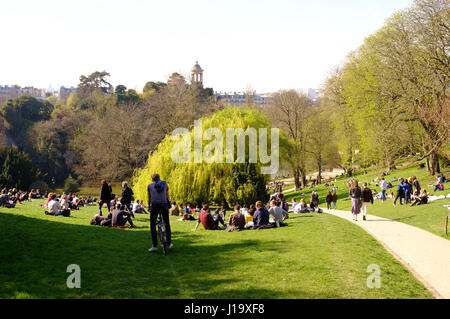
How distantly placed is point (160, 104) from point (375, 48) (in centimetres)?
3196

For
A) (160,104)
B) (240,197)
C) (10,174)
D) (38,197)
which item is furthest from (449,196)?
(10,174)

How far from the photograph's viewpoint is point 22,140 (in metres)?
87.1

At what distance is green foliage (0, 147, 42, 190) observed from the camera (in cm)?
5619

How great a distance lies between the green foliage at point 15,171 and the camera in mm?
56188

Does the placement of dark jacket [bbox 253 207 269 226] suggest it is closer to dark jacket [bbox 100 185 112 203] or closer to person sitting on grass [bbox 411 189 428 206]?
dark jacket [bbox 100 185 112 203]

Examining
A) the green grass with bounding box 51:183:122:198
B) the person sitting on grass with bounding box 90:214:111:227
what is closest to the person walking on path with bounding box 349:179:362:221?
the person sitting on grass with bounding box 90:214:111:227

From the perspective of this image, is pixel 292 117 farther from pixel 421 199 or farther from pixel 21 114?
pixel 21 114

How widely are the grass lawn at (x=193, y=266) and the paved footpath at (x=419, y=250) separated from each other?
326 mm

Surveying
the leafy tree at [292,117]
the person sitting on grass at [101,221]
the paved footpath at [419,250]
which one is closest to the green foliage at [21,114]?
the leafy tree at [292,117]

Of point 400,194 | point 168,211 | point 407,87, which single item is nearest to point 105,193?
point 168,211

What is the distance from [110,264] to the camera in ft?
29.5

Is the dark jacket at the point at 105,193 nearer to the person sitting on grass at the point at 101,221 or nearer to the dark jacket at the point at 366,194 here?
the person sitting on grass at the point at 101,221
